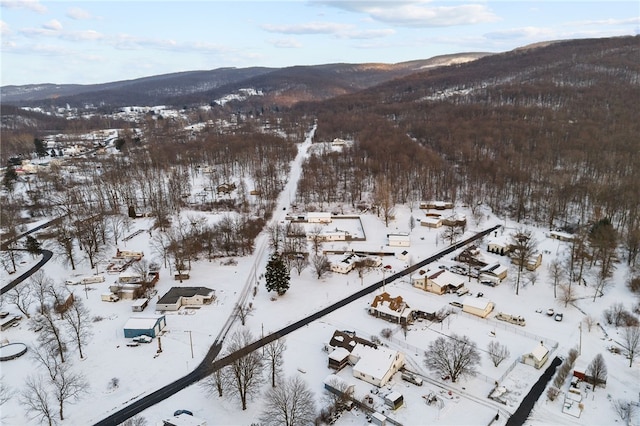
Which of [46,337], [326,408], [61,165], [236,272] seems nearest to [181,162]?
[61,165]

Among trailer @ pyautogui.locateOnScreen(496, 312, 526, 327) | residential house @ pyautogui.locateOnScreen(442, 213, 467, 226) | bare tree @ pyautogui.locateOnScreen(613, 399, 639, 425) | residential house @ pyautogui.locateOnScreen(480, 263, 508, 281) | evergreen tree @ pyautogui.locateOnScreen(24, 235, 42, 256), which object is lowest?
bare tree @ pyautogui.locateOnScreen(613, 399, 639, 425)

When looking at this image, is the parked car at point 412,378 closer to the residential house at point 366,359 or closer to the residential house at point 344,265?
the residential house at point 366,359

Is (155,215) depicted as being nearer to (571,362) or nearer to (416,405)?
(416,405)

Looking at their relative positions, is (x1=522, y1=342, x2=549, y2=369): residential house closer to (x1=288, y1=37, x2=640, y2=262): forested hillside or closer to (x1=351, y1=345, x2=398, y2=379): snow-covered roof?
(x1=351, y1=345, x2=398, y2=379): snow-covered roof

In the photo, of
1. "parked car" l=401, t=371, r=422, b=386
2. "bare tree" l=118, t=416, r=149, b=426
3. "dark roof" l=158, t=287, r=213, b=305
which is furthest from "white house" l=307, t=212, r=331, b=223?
"bare tree" l=118, t=416, r=149, b=426

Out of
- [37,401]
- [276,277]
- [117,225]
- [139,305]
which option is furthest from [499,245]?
[117,225]
